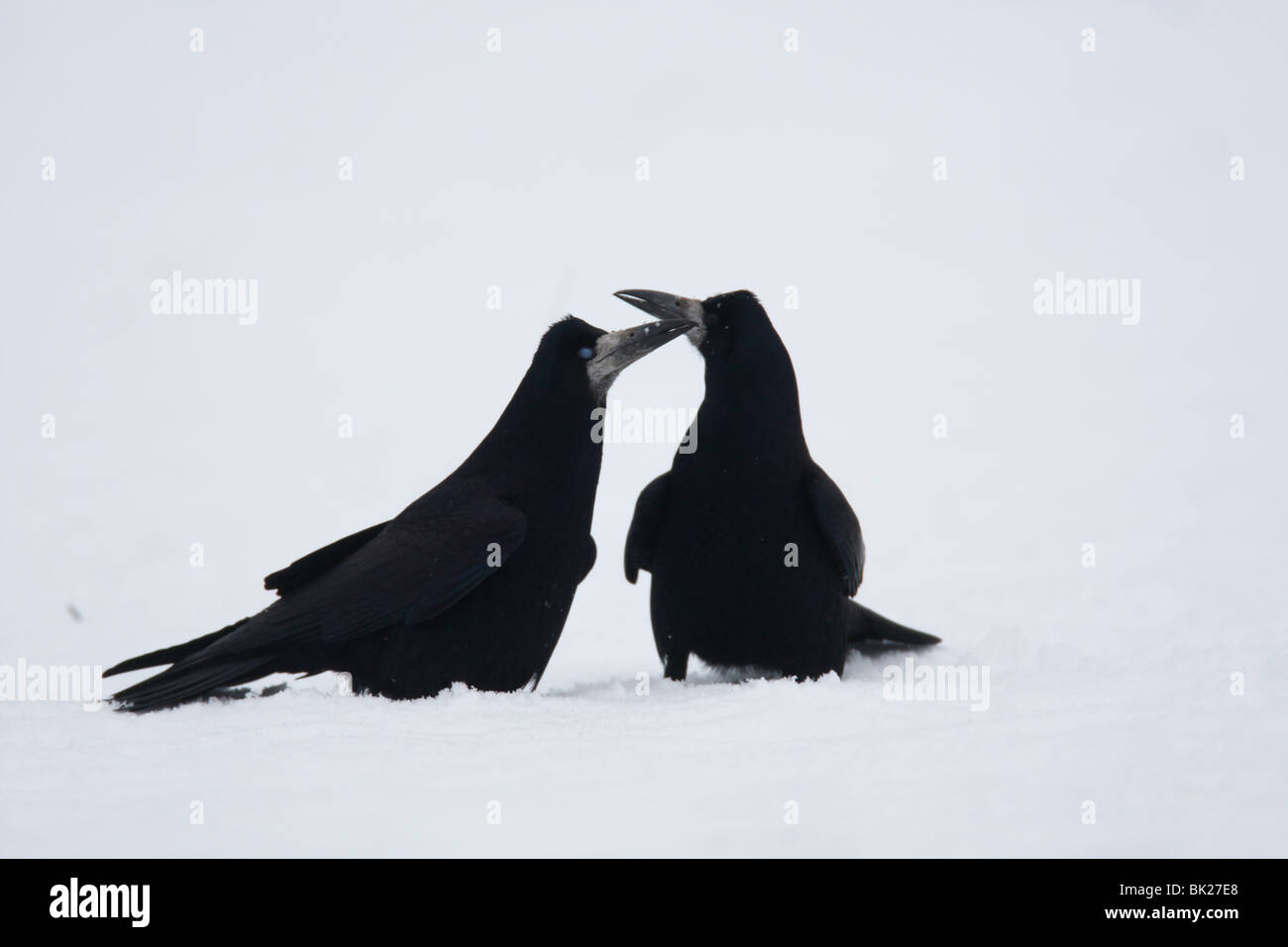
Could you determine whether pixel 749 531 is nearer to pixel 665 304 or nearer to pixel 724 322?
pixel 724 322

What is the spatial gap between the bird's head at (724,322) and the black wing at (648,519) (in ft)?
1.90

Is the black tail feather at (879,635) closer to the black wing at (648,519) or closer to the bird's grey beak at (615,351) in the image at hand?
the black wing at (648,519)

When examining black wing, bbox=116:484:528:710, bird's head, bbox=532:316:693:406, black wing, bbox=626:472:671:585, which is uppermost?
bird's head, bbox=532:316:693:406

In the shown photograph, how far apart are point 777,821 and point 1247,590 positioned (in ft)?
17.5

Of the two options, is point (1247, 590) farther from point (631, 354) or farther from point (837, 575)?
point (631, 354)

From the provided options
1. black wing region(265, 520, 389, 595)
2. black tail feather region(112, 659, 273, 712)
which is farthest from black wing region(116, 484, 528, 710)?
black wing region(265, 520, 389, 595)

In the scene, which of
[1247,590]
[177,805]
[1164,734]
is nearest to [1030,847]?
[1164,734]

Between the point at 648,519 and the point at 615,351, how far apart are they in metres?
0.76

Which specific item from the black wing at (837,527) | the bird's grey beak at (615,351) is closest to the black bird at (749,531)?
the black wing at (837,527)

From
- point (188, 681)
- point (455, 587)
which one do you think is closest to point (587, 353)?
point (455, 587)

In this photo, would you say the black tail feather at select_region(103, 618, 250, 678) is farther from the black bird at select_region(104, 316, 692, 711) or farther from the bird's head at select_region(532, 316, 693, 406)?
the bird's head at select_region(532, 316, 693, 406)

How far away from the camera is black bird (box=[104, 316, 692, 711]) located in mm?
4188

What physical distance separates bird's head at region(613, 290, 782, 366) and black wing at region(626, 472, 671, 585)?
580 millimetres

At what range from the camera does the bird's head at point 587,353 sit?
4.64 meters
